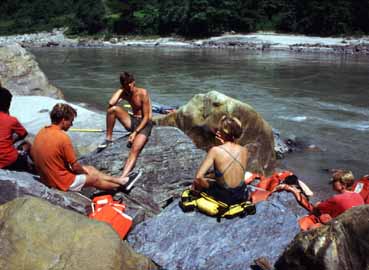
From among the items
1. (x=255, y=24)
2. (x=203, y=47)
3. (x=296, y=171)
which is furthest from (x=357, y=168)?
(x=255, y=24)

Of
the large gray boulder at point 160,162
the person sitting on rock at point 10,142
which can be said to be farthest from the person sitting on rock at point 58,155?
the large gray boulder at point 160,162

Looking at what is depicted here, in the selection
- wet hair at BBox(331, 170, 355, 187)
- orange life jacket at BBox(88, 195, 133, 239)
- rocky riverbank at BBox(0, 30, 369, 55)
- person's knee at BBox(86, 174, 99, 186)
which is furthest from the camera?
rocky riverbank at BBox(0, 30, 369, 55)

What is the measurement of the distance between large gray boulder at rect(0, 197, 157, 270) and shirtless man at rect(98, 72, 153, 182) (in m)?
2.41

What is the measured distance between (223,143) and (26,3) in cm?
12227

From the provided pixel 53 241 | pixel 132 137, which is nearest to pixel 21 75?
pixel 132 137

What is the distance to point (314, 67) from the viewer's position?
3622 centimetres

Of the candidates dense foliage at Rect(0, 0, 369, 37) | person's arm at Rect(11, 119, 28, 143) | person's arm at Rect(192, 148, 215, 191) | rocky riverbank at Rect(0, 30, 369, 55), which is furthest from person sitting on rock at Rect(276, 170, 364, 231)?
dense foliage at Rect(0, 0, 369, 37)

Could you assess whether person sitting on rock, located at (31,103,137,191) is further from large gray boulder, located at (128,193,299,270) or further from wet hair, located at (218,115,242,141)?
wet hair, located at (218,115,242,141)

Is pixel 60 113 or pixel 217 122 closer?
pixel 60 113

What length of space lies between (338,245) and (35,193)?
11.0ft

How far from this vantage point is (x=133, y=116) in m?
8.73

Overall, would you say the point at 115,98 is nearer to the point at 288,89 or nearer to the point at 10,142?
the point at 10,142

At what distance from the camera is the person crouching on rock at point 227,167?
5.98 metres

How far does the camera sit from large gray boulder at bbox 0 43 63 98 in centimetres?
1611
